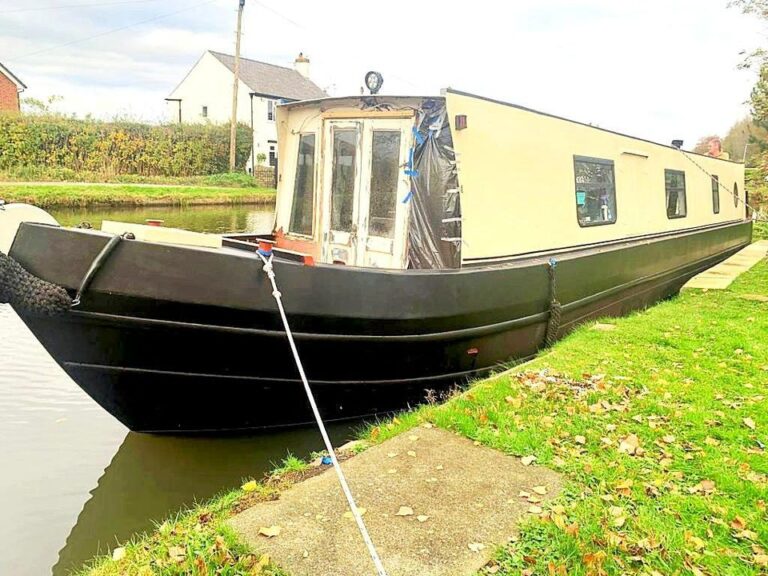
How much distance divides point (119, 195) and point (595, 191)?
17670 mm

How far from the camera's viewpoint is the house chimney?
146 ft

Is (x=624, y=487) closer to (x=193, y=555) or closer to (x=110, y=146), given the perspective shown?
(x=193, y=555)

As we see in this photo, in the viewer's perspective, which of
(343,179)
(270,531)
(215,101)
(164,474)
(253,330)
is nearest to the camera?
(270,531)

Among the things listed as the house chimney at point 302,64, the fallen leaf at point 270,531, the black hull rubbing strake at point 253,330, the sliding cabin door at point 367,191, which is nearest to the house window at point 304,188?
the sliding cabin door at point 367,191

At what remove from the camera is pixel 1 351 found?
6688 mm

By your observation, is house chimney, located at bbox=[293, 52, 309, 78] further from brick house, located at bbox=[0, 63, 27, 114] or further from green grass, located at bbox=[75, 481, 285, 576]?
green grass, located at bbox=[75, 481, 285, 576]

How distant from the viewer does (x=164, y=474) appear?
4.36m

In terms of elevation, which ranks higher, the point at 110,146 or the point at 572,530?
the point at 110,146

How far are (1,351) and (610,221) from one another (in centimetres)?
751

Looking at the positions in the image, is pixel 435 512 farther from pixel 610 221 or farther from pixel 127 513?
pixel 610 221

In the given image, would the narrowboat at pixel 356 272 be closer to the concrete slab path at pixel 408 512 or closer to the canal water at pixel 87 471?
the canal water at pixel 87 471

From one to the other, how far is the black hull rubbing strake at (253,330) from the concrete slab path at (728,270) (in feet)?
16.2

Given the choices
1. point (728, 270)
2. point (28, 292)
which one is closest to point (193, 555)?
point (28, 292)

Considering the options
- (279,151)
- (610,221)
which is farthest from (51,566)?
(610,221)
